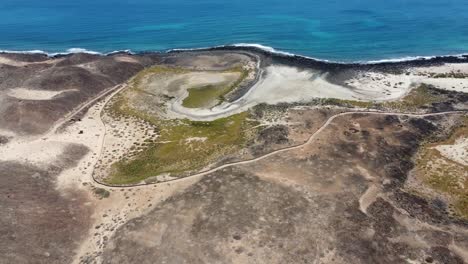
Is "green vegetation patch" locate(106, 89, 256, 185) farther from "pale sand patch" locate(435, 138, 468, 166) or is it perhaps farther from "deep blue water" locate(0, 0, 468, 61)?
"deep blue water" locate(0, 0, 468, 61)

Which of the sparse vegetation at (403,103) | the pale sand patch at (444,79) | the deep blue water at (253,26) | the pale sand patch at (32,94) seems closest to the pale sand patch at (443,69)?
the pale sand patch at (444,79)

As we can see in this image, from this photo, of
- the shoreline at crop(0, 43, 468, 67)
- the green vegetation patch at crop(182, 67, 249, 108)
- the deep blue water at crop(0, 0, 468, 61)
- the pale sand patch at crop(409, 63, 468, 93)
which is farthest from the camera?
the deep blue water at crop(0, 0, 468, 61)

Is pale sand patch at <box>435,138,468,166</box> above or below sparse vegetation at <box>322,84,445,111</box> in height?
below

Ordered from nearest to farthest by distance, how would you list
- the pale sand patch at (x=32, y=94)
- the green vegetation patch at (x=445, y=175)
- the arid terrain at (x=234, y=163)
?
the arid terrain at (x=234, y=163) → the green vegetation patch at (x=445, y=175) → the pale sand patch at (x=32, y=94)

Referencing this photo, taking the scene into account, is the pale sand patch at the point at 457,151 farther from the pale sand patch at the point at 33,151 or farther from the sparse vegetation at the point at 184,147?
the pale sand patch at the point at 33,151

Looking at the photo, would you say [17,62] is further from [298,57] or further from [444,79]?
[444,79]

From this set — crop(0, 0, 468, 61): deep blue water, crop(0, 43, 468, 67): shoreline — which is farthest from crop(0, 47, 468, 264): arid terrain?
crop(0, 0, 468, 61): deep blue water

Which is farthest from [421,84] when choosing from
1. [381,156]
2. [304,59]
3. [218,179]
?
[218,179]

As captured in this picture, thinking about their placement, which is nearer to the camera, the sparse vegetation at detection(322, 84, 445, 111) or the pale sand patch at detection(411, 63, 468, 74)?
the sparse vegetation at detection(322, 84, 445, 111)
